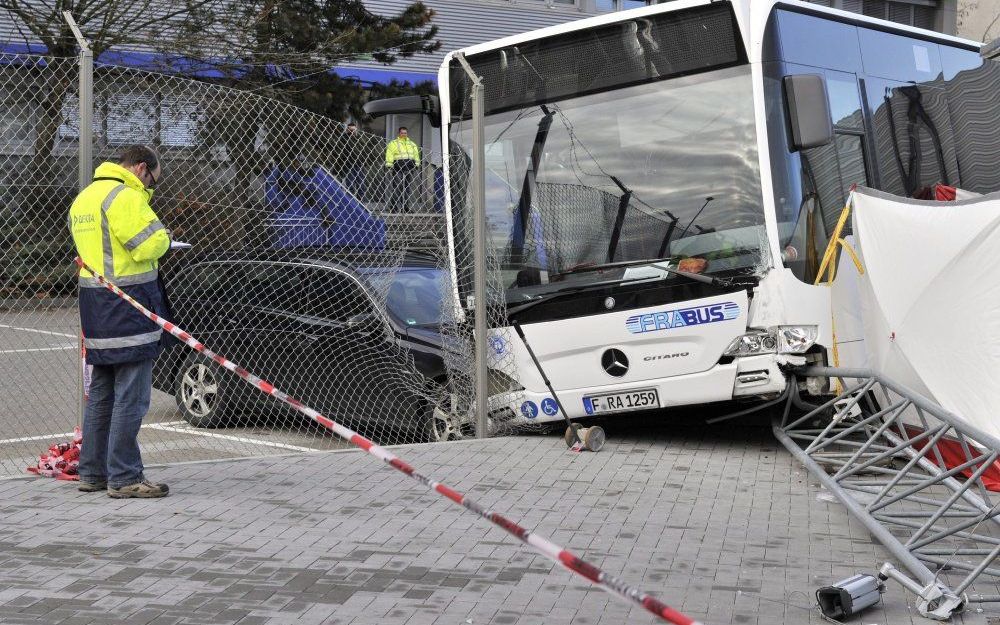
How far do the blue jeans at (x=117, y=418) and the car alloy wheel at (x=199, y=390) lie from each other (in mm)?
3208

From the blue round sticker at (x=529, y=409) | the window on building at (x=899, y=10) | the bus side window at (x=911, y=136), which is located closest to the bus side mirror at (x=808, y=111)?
the bus side window at (x=911, y=136)

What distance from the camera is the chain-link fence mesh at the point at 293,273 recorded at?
9203 mm

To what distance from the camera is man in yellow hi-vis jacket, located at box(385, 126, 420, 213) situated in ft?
Result: 30.7

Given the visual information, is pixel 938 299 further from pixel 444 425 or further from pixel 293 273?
pixel 293 273

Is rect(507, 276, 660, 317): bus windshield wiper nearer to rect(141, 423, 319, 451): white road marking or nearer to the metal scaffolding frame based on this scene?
the metal scaffolding frame

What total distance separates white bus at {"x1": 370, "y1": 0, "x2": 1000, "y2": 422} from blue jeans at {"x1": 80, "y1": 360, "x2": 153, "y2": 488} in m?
3.08

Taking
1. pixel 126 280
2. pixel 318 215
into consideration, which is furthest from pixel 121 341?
pixel 318 215

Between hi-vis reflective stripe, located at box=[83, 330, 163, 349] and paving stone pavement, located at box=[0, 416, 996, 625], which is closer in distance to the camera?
paving stone pavement, located at box=[0, 416, 996, 625]

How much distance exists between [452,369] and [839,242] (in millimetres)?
2939

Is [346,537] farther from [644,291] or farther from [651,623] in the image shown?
[644,291]

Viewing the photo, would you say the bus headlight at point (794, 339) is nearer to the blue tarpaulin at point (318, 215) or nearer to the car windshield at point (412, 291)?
the car windshield at point (412, 291)

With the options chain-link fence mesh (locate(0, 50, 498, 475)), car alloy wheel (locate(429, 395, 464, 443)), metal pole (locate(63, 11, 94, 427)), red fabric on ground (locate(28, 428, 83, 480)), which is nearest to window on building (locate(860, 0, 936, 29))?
chain-link fence mesh (locate(0, 50, 498, 475))

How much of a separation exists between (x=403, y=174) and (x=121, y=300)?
10.1 ft

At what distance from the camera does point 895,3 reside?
3541cm
